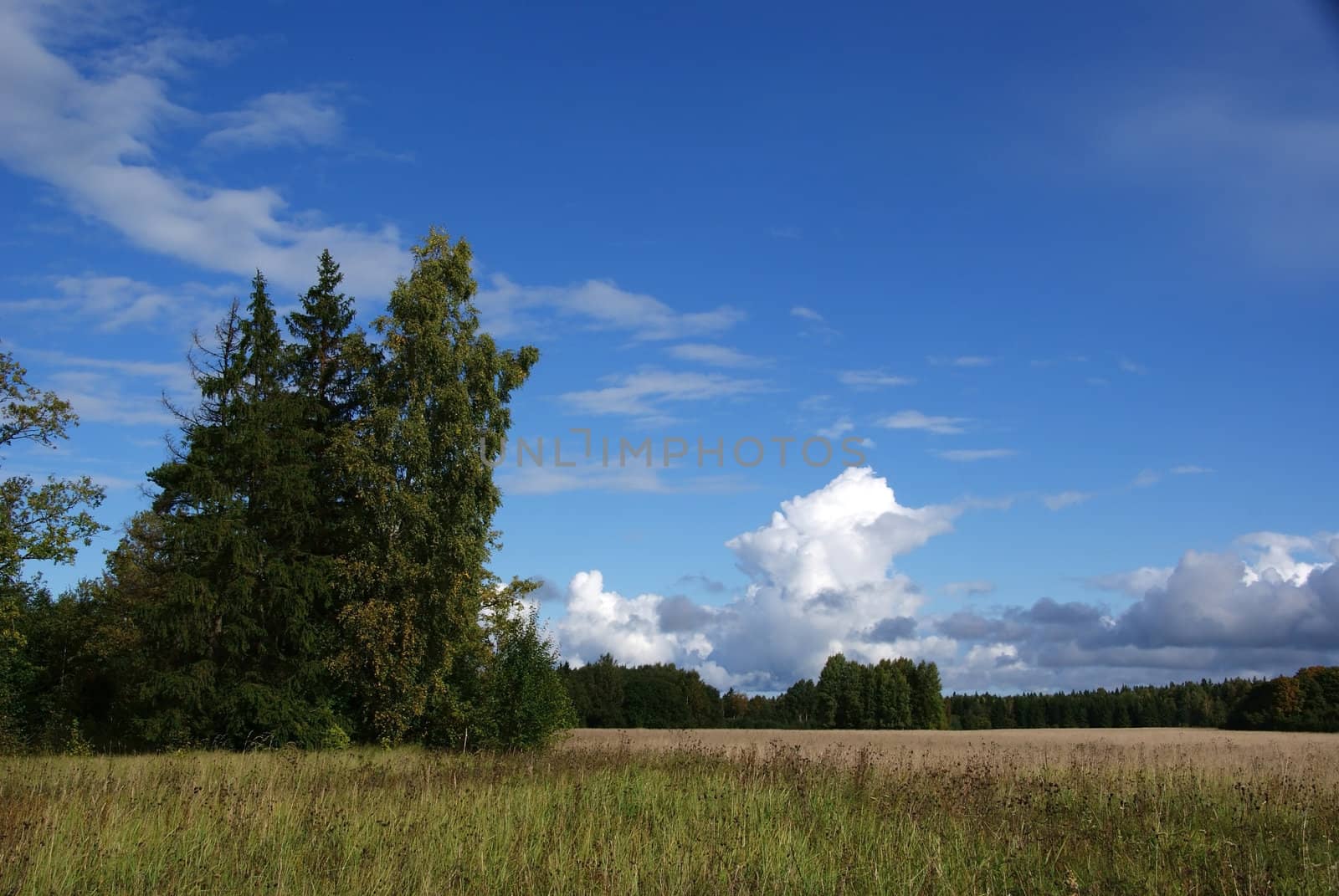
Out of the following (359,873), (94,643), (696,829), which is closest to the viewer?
(359,873)

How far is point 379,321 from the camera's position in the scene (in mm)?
29531

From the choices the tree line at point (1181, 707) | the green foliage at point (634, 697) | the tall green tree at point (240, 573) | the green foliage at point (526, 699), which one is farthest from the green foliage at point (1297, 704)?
the tall green tree at point (240, 573)

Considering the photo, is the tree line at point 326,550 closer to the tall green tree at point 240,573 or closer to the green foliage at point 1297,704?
the tall green tree at point 240,573

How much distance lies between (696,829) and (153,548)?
95.0ft

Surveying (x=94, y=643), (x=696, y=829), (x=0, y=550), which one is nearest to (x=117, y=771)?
(x=696, y=829)

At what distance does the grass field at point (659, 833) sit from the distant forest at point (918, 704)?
171ft

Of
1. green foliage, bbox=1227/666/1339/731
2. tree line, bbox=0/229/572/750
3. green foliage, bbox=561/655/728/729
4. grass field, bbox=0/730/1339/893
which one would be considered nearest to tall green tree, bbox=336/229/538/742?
tree line, bbox=0/229/572/750

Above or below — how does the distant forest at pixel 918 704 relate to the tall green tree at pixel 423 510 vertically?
below

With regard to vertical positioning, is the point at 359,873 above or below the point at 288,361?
below

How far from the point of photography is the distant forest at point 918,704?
63812 millimetres

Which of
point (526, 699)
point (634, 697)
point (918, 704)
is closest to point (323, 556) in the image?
point (526, 699)

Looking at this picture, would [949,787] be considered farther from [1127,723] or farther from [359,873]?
[1127,723]

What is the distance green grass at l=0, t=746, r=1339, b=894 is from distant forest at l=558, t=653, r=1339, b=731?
5257 centimetres

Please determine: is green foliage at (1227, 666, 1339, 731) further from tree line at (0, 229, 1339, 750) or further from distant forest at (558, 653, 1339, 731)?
tree line at (0, 229, 1339, 750)
